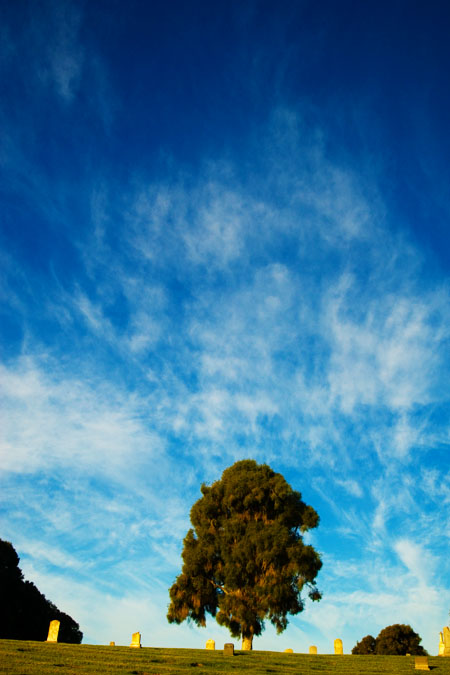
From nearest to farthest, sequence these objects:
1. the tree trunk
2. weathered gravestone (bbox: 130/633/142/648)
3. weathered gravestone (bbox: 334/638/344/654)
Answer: weathered gravestone (bbox: 130/633/142/648)
weathered gravestone (bbox: 334/638/344/654)
the tree trunk

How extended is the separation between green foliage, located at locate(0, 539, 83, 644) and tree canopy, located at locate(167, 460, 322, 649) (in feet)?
89.3

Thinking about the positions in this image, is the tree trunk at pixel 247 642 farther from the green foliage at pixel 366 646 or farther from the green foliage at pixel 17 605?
the green foliage at pixel 366 646

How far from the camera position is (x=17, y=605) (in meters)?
56.0

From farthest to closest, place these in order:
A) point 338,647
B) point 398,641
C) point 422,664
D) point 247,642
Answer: point 398,641 < point 247,642 < point 338,647 < point 422,664

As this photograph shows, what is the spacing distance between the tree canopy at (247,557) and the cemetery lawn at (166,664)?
9519 millimetres

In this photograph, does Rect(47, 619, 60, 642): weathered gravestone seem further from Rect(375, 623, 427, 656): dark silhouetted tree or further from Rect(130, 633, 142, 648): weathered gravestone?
Rect(375, 623, 427, 656): dark silhouetted tree

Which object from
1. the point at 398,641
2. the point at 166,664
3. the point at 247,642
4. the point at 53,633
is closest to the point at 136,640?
the point at 53,633

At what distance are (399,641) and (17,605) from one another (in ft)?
186

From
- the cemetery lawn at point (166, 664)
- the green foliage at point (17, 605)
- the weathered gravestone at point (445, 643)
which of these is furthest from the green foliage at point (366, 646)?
the cemetery lawn at point (166, 664)

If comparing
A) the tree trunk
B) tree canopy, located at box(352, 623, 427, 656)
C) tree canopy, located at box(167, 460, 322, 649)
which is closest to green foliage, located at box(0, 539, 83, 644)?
tree canopy, located at box(167, 460, 322, 649)

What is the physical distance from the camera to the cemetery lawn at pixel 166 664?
16422 mm

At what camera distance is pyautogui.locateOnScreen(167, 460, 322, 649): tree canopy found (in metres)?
35.1

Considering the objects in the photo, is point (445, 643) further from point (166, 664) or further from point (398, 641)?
point (398, 641)

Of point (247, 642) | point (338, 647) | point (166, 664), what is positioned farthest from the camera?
point (247, 642)
